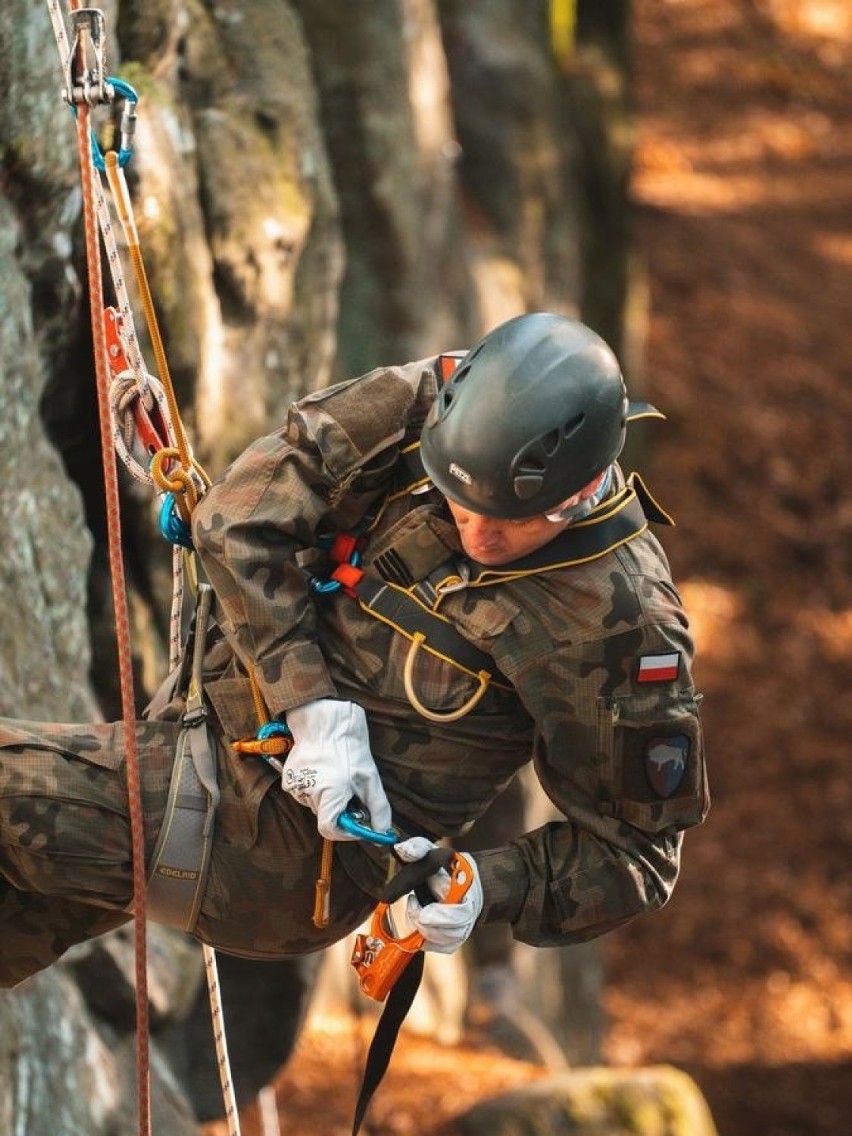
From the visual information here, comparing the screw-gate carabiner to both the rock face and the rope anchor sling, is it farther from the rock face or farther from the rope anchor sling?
the rock face

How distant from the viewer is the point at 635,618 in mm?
3258

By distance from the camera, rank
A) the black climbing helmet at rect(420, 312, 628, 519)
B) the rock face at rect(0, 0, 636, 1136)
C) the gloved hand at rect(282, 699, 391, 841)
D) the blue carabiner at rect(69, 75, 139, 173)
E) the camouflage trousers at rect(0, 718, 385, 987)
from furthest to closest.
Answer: the rock face at rect(0, 0, 636, 1136) → the blue carabiner at rect(69, 75, 139, 173) → the camouflage trousers at rect(0, 718, 385, 987) → the gloved hand at rect(282, 699, 391, 841) → the black climbing helmet at rect(420, 312, 628, 519)

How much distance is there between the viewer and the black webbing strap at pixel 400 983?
3.27 m

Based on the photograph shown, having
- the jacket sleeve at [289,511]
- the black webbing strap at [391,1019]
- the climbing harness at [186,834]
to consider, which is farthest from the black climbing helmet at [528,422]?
the black webbing strap at [391,1019]

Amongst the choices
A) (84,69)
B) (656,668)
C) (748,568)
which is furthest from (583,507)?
(748,568)

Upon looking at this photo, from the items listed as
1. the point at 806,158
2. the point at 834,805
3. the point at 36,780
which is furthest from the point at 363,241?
the point at 806,158

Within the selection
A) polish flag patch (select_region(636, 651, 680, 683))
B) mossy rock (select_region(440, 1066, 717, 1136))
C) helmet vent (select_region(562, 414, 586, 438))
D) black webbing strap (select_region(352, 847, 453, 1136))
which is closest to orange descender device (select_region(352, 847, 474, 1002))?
black webbing strap (select_region(352, 847, 453, 1136))

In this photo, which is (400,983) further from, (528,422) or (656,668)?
(528,422)

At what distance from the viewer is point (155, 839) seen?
11.3 ft

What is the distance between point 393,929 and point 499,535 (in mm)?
899

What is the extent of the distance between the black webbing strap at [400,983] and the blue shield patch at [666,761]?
45 centimetres

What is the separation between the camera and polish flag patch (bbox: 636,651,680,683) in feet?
10.7

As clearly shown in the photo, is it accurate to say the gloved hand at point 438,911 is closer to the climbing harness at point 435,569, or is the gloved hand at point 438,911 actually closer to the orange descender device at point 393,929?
the orange descender device at point 393,929

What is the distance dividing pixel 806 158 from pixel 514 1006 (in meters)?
11.0
